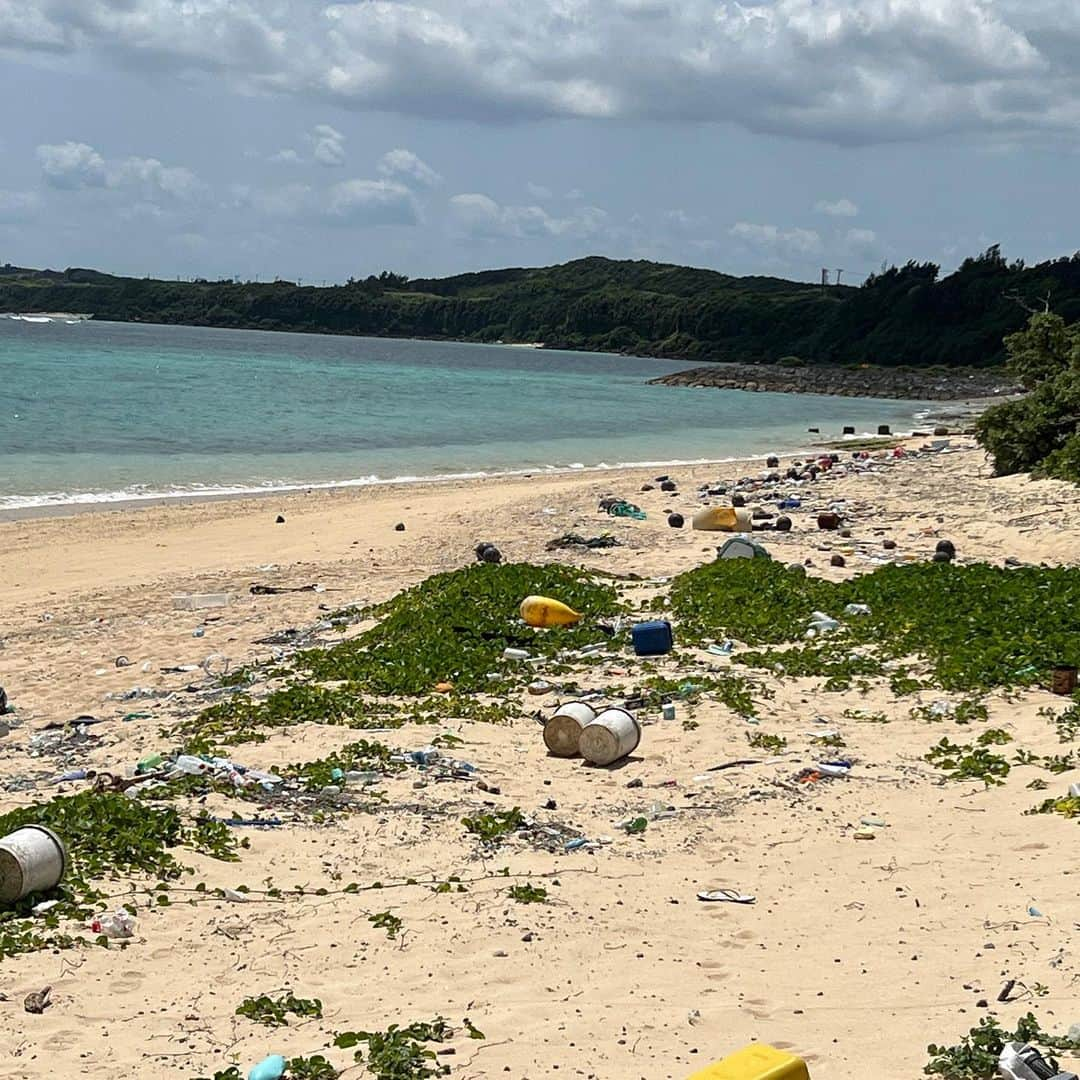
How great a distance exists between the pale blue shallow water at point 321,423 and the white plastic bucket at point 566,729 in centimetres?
1701

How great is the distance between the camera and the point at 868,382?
78500mm

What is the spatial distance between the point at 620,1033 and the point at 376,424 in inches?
1534

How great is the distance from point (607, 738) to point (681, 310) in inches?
5527

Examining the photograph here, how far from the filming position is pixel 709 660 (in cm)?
1048

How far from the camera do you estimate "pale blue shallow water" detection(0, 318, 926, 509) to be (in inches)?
1153

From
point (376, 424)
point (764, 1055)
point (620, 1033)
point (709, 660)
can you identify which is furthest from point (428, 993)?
point (376, 424)

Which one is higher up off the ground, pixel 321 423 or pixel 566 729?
pixel 566 729

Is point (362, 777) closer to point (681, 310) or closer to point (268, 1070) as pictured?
point (268, 1070)

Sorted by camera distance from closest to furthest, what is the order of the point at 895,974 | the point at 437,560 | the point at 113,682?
the point at 895,974
the point at 113,682
the point at 437,560

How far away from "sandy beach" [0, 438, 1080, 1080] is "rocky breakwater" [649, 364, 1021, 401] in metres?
61.0

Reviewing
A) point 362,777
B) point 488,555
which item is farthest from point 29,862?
point 488,555

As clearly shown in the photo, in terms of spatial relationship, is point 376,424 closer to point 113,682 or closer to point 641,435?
point 641,435

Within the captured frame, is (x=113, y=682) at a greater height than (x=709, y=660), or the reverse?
(x=709, y=660)

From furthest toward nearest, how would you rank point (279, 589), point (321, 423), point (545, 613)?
1. point (321, 423)
2. point (279, 589)
3. point (545, 613)
